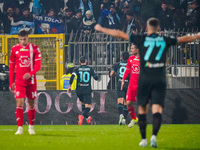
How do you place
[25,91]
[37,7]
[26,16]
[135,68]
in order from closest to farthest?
[25,91] → [135,68] → [26,16] → [37,7]

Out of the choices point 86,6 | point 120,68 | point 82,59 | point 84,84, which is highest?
point 86,6

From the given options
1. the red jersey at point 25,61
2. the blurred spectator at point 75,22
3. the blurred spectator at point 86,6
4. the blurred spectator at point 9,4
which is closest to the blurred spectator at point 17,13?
the blurred spectator at point 9,4

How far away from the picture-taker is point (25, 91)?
33.3 feet

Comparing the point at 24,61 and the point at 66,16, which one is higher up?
the point at 66,16

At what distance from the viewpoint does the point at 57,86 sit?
17734 mm

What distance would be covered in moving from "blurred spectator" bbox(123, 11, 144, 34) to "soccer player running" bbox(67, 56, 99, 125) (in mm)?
2722

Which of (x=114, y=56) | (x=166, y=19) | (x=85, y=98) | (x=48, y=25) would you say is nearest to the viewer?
(x=85, y=98)

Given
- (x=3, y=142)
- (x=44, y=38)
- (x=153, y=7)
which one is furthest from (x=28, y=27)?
(x=3, y=142)

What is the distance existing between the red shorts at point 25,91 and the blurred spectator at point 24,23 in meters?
8.60

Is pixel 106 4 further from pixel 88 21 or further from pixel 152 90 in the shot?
pixel 152 90

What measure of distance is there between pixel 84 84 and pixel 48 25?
3.36 m

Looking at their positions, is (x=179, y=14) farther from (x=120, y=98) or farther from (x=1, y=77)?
(x=1, y=77)

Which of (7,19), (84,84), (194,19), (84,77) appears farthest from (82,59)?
(7,19)

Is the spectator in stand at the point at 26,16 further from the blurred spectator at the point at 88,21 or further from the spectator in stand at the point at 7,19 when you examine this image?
the blurred spectator at the point at 88,21
